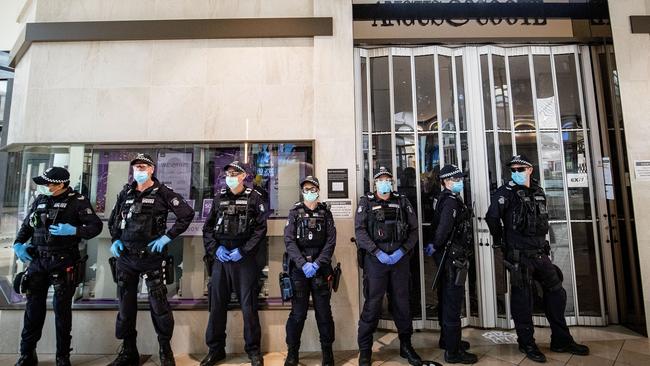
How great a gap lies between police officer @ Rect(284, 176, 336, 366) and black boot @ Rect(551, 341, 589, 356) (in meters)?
2.42

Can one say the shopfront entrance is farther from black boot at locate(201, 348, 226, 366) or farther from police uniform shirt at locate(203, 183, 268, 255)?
black boot at locate(201, 348, 226, 366)

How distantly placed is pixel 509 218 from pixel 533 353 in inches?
54.3

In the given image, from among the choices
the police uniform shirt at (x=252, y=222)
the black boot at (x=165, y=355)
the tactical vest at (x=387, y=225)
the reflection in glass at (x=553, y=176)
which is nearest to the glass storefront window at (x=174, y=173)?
the police uniform shirt at (x=252, y=222)

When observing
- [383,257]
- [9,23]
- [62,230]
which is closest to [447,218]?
[383,257]

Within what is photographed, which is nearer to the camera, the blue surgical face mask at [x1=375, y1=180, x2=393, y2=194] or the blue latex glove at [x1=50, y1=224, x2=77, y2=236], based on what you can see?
the blue latex glove at [x1=50, y1=224, x2=77, y2=236]

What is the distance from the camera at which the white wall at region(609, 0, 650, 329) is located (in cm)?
372

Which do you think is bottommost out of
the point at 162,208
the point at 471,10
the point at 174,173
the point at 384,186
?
the point at 162,208

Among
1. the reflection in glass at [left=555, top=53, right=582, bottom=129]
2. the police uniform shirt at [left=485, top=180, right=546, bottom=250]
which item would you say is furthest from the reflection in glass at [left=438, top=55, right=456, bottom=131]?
the reflection in glass at [left=555, top=53, right=582, bottom=129]

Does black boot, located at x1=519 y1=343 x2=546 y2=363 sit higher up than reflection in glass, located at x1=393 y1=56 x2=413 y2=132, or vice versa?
reflection in glass, located at x1=393 y1=56 x2=413 y2=132

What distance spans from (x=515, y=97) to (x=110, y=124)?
528 centimetres

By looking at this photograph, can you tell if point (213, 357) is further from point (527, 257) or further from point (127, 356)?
point (527, 257)

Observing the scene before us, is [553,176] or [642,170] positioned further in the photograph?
[553,176]

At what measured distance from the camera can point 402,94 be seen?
421cm

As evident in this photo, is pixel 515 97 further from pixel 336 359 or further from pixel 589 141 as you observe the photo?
pixel 336 359
